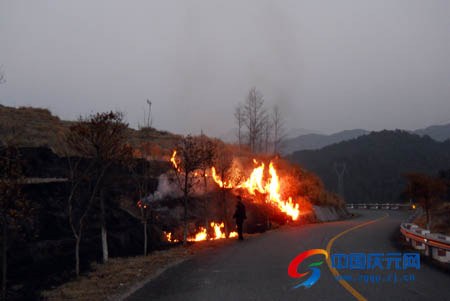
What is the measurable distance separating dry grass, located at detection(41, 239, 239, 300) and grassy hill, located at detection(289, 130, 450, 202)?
303 feet

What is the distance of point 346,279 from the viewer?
8.15 meters

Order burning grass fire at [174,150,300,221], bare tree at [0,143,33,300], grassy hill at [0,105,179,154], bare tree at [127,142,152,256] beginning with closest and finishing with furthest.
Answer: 1. bare tree at [0,143,33,300]
2. bare tree at [127,142,152,256]
3. grassy hill at [0,105,179,154]
4. burning grass fire at [174,150,300,221]

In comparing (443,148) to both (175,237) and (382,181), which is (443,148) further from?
(175,237)

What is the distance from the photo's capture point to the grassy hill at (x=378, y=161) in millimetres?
104219

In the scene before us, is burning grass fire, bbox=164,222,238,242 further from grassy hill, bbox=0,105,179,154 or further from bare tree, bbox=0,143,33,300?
bare tree, bbox=0,143,33,300

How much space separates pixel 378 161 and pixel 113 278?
402ft

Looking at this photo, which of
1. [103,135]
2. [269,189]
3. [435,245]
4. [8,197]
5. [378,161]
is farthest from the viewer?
[378,161]

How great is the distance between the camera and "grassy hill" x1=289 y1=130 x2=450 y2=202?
104 meters

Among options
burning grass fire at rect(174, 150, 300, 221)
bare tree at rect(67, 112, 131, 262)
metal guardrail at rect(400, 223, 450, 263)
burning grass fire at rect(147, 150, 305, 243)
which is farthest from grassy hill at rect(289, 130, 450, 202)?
bare tree at rect(67, 112, 131, 262)

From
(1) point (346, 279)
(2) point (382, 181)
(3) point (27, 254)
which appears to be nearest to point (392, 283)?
(1) point (346, 279)

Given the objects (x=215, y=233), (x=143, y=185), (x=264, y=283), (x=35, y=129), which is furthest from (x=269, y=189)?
(x=264, y=283)

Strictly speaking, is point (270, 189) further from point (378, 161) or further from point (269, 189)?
point (378, 161)

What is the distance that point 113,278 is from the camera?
9961 mm

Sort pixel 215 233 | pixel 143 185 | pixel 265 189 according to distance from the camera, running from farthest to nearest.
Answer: pixel 265 189
pixel 215 233
pixel 143 185
